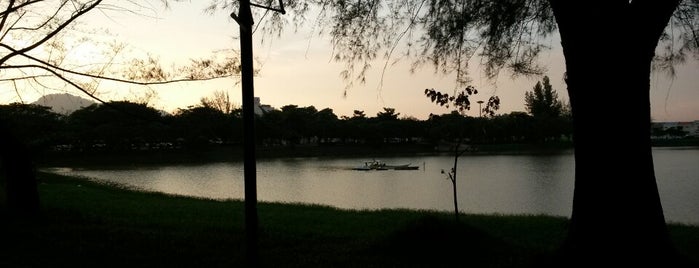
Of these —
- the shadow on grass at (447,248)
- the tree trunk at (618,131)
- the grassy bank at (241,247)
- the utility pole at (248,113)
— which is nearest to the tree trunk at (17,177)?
the grassy bank at (241,247)

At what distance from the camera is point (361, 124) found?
66.2 metres

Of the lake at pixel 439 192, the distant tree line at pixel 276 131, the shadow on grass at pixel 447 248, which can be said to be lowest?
the lake at pixel 439 192

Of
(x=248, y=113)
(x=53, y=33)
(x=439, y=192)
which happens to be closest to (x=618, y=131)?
(x=248, y=113)

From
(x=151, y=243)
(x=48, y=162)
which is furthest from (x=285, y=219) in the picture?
(x=48, y=162)

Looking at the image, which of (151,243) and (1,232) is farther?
(1,232)

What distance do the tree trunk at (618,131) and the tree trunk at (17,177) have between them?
22.3 feet

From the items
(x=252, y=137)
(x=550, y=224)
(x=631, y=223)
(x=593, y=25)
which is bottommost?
(x=550, y=224)

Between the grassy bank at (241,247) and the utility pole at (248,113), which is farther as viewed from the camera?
the grassy bank at (241,247)

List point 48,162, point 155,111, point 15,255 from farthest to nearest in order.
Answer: point 48,162, point 155,111, point 15,255

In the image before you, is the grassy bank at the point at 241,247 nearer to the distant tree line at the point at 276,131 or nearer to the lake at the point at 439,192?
the lake at the point at 439,192

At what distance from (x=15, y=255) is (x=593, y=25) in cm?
501

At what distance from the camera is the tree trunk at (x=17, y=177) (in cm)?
770

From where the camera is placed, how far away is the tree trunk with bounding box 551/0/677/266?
3932mm

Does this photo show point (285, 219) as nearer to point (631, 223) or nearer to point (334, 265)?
point (334, 265)
